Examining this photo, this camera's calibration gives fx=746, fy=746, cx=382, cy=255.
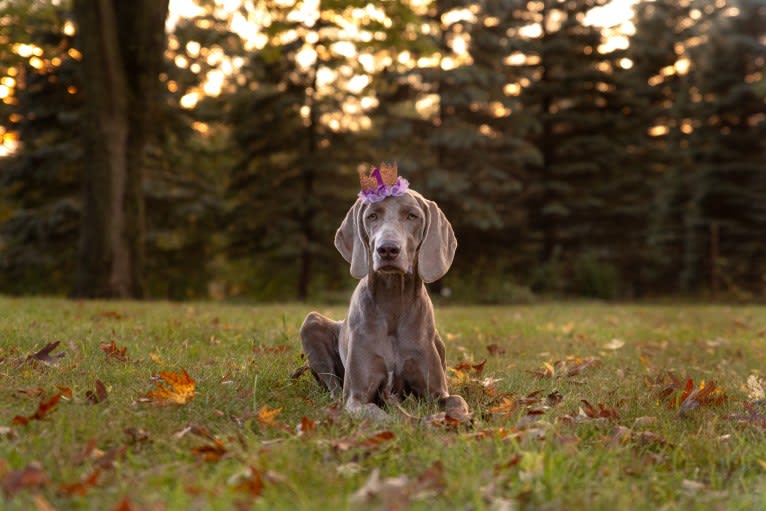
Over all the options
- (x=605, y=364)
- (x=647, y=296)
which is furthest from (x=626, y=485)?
(x=647, y=296)

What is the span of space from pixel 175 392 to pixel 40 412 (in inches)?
31.0

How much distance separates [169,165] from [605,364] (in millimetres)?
16551

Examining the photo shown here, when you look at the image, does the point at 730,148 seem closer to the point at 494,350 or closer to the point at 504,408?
the point at 494,350

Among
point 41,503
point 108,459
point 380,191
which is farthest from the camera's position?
point 380,191

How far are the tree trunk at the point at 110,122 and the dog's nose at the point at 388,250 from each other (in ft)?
33.8

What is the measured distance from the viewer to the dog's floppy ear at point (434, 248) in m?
4.32

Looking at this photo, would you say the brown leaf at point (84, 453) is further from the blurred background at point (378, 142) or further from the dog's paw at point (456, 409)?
the blurred background at point (378, 142)

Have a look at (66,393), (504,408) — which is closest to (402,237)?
(504,408)

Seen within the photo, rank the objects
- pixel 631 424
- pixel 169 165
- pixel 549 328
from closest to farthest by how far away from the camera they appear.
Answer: pixel 631 424
pixel 549 328
pixel 169 165

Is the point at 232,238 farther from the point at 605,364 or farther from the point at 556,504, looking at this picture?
the point at 556,504

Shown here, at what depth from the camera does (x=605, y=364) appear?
659cm

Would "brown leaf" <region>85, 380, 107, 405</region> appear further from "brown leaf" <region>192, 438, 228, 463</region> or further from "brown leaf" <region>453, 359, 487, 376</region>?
"brown leaf" <region>453, 359, 487, 376</region>

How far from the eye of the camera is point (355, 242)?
4488mm

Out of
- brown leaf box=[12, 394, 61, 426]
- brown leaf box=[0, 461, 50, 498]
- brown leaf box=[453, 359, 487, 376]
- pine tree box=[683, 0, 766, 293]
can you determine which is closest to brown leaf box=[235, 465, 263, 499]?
brown leaf box=[0, 461, 50, 498]
